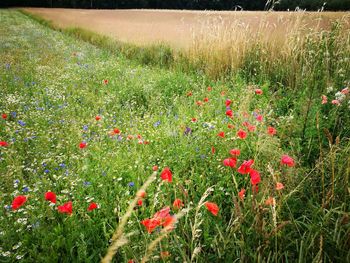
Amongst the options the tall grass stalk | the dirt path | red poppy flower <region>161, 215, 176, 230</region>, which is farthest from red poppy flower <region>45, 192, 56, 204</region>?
the dirt path

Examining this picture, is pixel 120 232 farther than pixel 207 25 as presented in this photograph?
No

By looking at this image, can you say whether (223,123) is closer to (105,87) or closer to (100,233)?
(100,233)

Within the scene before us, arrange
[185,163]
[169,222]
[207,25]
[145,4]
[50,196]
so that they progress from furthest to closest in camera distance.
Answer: [145,4]
[207,25]
[185,163]
[50,196]
[169,222]

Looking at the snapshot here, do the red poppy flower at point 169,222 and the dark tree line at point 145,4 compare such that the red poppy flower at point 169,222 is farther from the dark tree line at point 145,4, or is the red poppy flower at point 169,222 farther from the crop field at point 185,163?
the dark tree line at point 145,4

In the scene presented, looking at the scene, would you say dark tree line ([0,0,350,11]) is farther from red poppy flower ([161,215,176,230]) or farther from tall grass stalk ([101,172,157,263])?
tall grass stalk ([101,172,157,263])

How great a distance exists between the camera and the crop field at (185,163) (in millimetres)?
1687

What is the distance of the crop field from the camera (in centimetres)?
169

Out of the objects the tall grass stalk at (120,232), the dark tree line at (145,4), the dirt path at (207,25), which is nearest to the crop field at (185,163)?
the tall grass stalk at (120,232)

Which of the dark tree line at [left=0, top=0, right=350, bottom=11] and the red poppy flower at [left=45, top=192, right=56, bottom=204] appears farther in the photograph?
the dark tree line at [left=0, top=0, right=350, bottom=11]

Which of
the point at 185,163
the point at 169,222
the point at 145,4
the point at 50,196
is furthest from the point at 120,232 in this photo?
the point at 145,4

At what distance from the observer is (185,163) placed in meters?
2.78

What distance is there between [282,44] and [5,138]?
5.29 meters

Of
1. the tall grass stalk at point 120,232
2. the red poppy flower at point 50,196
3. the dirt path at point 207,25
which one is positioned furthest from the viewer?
the dirt path at point 207,25

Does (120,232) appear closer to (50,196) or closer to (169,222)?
(169,222)
